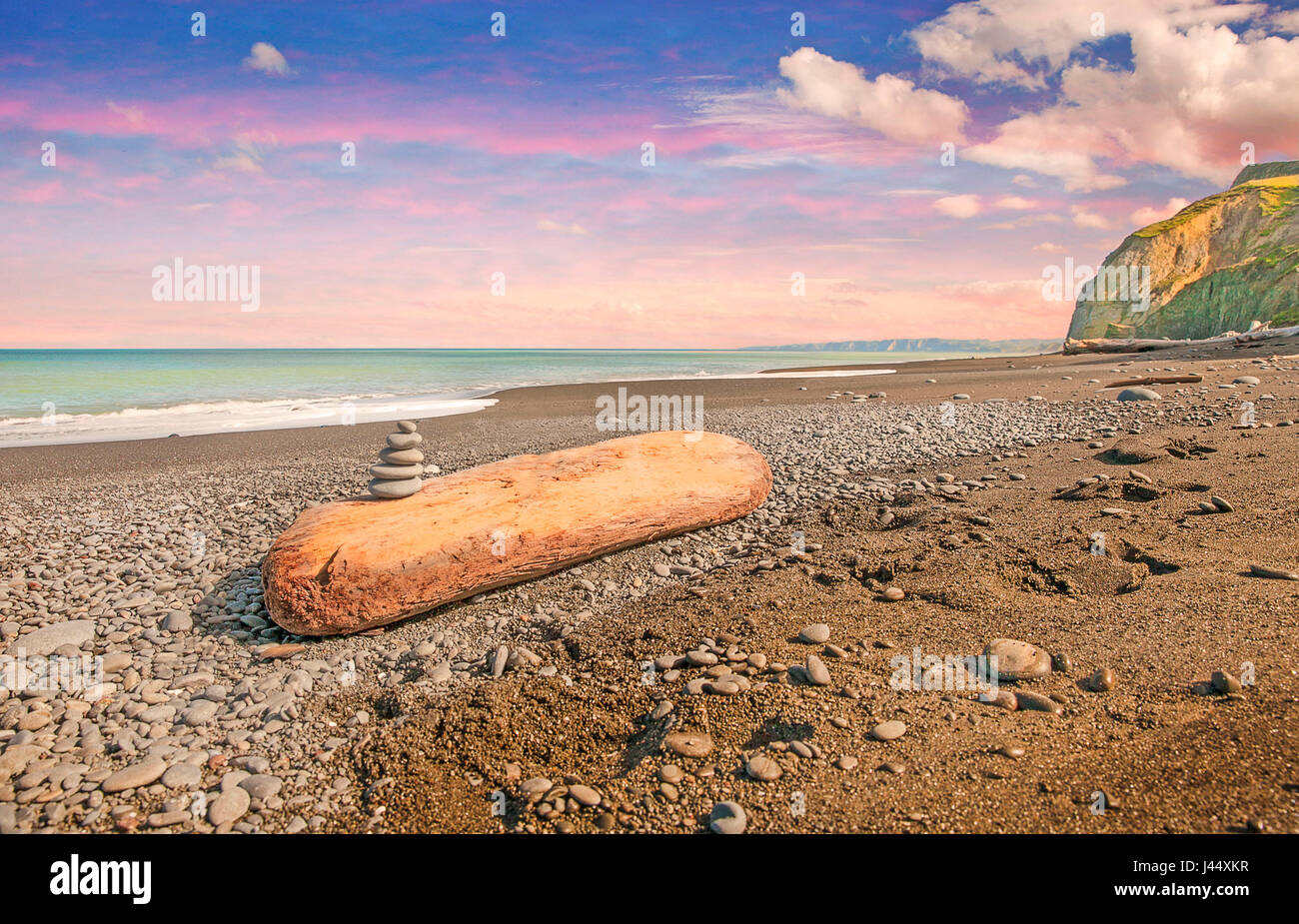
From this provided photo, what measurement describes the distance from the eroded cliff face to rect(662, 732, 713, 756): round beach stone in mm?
47755

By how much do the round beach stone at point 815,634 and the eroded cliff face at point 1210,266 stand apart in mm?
46356

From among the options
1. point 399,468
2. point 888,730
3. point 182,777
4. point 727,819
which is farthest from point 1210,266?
point 182,777

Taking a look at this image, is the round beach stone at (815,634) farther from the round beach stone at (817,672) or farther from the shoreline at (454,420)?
the shoreline at (454,420)

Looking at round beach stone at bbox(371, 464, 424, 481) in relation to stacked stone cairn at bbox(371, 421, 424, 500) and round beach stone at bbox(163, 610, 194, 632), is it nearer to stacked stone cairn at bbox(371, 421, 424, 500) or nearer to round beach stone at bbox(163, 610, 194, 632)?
stacked stone cairn at bbox(371, 421, 424, 500)

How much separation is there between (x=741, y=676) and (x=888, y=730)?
0.94 metres

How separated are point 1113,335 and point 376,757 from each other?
200ft

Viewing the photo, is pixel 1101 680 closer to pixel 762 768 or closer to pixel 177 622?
pixel 762 768

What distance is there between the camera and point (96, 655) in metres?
4.79

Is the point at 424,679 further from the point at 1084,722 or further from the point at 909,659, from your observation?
the point at 1084,722

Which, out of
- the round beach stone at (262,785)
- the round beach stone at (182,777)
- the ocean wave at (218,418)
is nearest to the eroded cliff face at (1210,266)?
the ocean wave at (218,418)

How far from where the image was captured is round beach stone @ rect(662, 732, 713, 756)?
324 cm

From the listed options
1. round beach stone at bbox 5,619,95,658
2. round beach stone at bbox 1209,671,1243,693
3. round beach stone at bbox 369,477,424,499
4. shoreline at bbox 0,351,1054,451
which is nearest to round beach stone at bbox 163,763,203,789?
round beach stone at bbox 5,619,95,658

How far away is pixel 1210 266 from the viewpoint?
1785 inches

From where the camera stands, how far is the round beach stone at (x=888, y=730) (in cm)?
319
